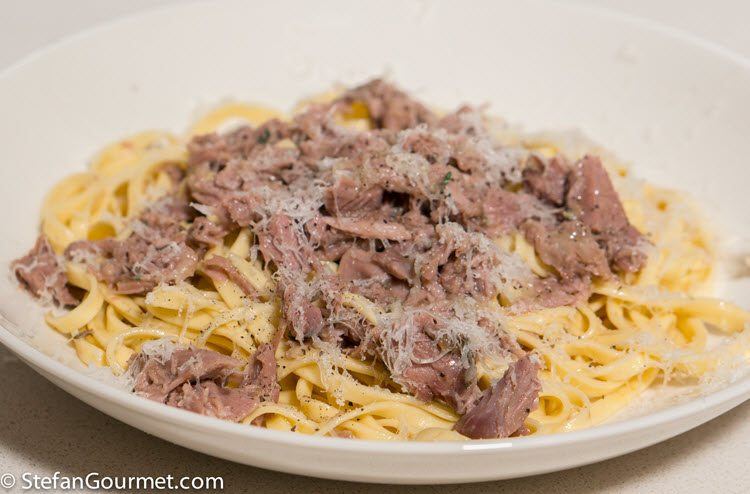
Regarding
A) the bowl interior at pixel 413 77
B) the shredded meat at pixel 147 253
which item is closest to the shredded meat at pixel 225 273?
the shredded meat at pixel 147 253

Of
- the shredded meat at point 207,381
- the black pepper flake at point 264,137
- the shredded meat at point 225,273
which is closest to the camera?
the shredded meat at point 207,381

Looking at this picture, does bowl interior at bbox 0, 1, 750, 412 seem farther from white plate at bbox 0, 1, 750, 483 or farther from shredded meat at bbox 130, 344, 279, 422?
shredded meat at bbox 130, 344, 279, 422

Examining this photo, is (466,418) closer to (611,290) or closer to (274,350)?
(274,350)

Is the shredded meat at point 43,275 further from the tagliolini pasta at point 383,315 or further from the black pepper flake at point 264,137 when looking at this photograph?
the black pepper flake at point 264,137

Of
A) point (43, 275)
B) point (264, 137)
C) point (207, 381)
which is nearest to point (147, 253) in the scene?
point (43, 275)

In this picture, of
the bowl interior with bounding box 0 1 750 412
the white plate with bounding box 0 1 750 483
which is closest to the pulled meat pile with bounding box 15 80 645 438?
the white plate with bounding box 0 1 750 483

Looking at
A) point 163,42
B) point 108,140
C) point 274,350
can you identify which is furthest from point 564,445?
point 163,42
